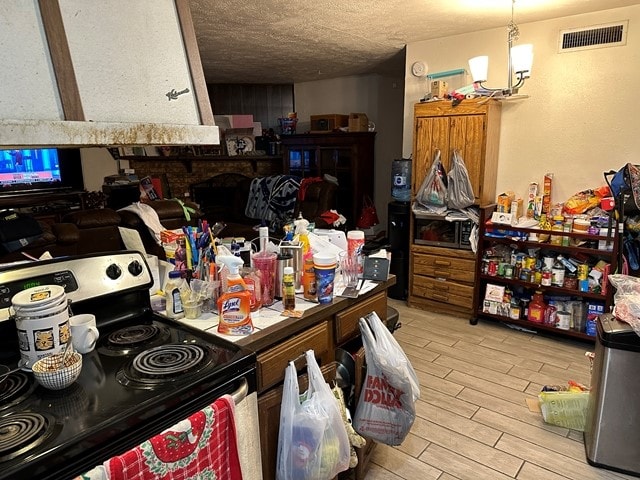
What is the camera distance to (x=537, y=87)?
352cm

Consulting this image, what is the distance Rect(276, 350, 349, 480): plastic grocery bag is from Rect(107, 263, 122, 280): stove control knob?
0.64m

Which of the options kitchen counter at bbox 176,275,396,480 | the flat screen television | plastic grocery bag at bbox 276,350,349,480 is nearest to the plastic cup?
kitchen counter at bbox 176,275,396,480

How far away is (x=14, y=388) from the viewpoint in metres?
1.03

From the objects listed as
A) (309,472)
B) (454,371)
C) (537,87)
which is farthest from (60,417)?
(537,87)

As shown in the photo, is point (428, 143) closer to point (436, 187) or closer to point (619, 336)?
point (436, 187)

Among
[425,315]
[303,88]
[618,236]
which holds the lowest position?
[425,315]

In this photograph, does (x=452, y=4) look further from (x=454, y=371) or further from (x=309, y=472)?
(x=309, y=472)

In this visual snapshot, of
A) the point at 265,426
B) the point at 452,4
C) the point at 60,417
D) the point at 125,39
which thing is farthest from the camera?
the point at 452,4

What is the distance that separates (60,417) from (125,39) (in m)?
0.95

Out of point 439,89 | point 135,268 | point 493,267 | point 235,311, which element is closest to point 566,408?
point 493,267

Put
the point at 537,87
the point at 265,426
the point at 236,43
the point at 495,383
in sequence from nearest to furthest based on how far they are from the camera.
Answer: the point at 265,426
the point at 495,383
the point at 537,87
the point at 236,43

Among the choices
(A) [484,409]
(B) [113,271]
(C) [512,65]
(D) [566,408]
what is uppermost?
(C) [512,65]

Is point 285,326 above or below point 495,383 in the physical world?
above

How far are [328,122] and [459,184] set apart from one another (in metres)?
2.77
